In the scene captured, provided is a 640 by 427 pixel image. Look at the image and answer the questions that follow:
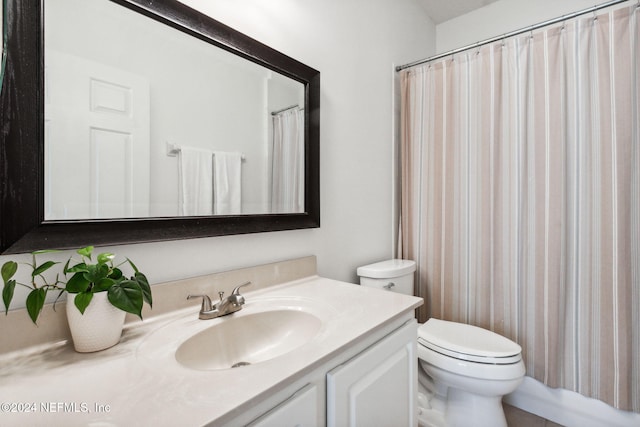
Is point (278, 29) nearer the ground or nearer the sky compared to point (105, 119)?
nearer the sky

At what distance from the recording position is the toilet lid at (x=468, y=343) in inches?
50.5

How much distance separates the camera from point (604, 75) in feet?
→ 4.65

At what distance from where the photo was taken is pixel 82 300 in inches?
26.3

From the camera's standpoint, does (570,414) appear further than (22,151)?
Yes

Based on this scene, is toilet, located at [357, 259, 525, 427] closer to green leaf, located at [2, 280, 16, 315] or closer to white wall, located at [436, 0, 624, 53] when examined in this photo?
green leaf, located at [2, 280, 16, 315]

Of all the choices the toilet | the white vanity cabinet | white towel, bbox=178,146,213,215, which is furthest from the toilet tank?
white towel, bbox=178,146,213,215

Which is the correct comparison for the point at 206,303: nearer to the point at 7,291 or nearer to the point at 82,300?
the point at 82,300

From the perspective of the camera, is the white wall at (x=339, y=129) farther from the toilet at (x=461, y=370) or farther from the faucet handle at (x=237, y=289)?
the toilet at (x=461, y=370)

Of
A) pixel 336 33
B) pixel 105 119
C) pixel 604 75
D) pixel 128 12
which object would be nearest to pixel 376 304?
pixel 105 119

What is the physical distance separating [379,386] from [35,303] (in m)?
0.87

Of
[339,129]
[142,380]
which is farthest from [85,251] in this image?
[339,129]

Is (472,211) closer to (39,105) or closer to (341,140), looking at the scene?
(341,140)

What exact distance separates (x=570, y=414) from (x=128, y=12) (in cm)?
247

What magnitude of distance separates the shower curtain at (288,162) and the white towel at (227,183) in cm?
16
